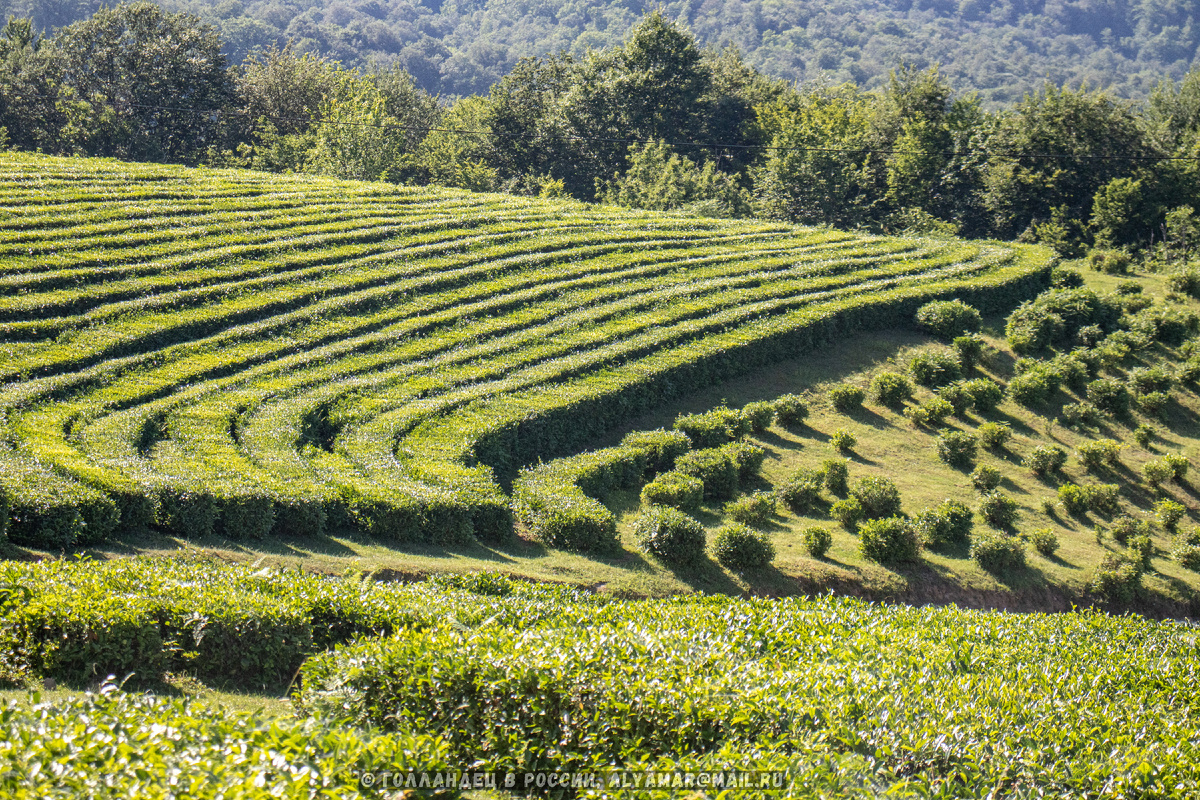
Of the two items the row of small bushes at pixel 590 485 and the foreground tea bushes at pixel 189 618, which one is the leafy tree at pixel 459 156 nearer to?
the row of small bushes at pixel 590 485

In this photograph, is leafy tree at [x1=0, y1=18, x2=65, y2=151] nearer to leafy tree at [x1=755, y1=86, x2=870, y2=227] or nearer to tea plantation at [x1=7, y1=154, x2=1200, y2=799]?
tea plantation at [x1=7, y1=154, x2=1200, y2=799]

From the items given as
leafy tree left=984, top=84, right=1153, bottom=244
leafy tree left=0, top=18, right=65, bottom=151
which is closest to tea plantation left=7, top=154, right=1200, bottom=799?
leafy tree left=984, top=84, right=1153, bottom=244

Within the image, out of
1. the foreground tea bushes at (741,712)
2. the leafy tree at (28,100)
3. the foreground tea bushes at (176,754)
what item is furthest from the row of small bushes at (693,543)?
the leafy tree at (28,100)

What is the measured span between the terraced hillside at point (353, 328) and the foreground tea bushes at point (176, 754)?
6.97 meters

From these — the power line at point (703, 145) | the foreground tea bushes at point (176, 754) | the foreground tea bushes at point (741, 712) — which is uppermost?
the power line at point (703, 145)

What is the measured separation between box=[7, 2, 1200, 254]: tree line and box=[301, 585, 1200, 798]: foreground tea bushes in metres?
36.9

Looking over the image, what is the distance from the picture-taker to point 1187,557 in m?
17.5

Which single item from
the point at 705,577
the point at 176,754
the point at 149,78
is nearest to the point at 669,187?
the point at 149,78

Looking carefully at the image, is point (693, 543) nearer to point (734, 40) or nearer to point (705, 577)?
point (705, 577)

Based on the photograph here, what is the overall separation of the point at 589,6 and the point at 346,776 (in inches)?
7525

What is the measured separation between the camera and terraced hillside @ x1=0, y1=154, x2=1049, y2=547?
1409cm

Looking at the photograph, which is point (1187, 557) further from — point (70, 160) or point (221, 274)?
point (70, 160)

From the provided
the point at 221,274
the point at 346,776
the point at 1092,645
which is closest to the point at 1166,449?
the point at 1092,645

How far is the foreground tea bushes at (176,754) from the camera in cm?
476
